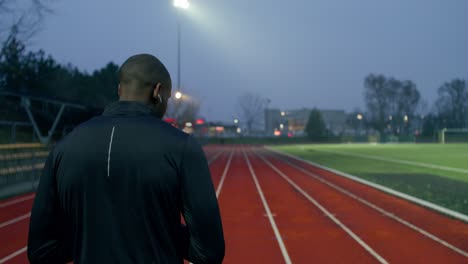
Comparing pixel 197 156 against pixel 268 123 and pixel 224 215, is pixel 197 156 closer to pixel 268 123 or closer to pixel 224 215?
pixel 224 215

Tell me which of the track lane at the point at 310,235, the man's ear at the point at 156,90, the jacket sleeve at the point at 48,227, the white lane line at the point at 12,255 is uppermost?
the man's ear at the point at 156,90

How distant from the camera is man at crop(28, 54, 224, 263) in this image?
1.50 meters

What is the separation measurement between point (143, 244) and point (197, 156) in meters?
0.36

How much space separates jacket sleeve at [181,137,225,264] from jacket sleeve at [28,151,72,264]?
47 cm

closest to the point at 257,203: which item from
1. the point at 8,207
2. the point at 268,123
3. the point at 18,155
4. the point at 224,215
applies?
the point at 224,215

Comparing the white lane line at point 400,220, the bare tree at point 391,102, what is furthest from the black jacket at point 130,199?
the bare tree at point 391,102

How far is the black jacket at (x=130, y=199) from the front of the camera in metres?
1.50

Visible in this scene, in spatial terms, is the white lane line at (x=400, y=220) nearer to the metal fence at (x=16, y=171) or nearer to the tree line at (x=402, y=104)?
the metal fence at (x=16, y=171)

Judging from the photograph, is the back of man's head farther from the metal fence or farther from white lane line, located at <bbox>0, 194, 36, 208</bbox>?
the metal fence

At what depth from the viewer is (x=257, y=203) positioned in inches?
482

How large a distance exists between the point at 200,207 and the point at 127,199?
257mm

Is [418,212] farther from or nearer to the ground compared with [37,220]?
nearer to the ground

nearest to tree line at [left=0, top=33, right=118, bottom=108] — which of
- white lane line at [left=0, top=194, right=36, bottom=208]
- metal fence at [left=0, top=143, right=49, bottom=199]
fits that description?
metal fence at [left=0, top=143, right=49, bottom=199]

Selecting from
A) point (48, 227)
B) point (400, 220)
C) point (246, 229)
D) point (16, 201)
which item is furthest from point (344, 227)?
point (16, 201)
